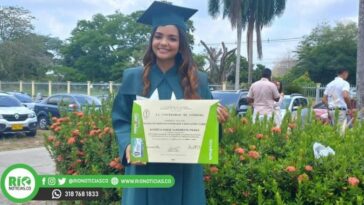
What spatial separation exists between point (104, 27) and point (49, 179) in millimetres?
53014

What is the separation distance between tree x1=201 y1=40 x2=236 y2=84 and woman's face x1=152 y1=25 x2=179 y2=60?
→ 34.0 meters

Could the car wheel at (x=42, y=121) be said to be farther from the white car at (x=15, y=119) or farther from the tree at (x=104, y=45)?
the tree at (x=104, y=45)

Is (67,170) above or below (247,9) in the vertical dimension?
below

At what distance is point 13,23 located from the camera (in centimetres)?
4812

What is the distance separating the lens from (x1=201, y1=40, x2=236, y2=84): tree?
36625 millimetres

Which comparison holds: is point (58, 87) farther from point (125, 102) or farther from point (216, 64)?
point (125, 102)

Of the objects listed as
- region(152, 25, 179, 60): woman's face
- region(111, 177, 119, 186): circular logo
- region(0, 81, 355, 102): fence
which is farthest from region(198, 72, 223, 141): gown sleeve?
region(0, 81, 355, 102): fence

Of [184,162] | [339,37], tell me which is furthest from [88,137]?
[339,37]

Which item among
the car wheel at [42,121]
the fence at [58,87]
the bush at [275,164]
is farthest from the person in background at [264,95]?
the fence at [58,87]

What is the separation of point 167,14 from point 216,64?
34.7 m

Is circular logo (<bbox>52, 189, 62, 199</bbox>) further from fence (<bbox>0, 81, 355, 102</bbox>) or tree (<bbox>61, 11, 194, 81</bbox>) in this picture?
tree (<bbox>61, 11, 194, 81</bbox>)

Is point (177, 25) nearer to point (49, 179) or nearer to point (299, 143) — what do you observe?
point (49, 179)

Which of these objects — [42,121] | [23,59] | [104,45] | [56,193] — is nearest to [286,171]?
[56,193]

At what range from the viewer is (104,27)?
5422cm
